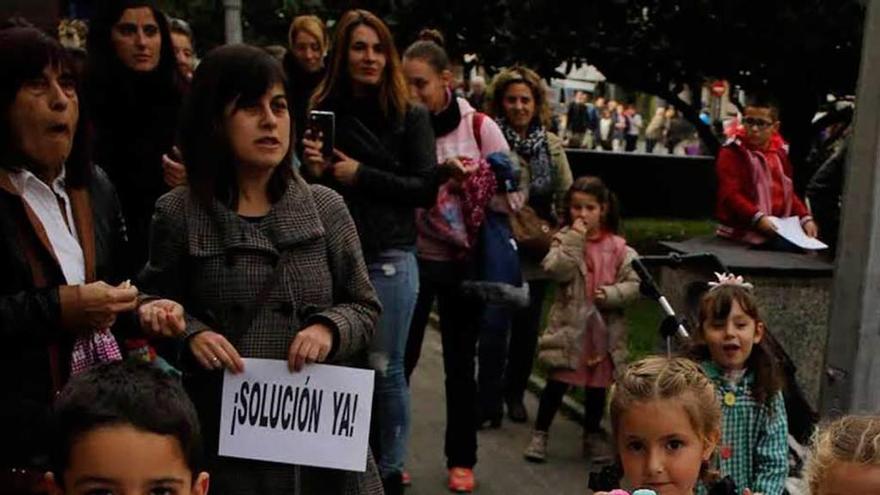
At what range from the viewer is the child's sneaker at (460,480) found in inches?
208

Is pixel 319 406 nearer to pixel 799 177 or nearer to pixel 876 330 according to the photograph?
pixel 876 330

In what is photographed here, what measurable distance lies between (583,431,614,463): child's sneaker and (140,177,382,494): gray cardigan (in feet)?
9.49

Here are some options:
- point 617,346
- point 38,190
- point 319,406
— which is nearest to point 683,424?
point 319,406

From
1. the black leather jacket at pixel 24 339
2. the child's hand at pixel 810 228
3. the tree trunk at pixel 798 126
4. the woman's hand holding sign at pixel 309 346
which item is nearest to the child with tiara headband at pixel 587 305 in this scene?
the child's hand at pixel 810 228

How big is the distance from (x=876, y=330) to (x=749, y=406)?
0.63 metres

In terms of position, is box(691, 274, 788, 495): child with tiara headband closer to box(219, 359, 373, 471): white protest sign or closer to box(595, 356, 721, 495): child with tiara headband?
box(595, 356, 721, 495): child with tiara headband

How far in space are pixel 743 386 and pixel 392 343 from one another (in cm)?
129

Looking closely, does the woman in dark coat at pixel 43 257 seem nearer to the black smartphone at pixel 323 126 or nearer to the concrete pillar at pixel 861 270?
the black smartphone at pixel 323 126

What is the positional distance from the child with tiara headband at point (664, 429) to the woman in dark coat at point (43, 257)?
3.69ft

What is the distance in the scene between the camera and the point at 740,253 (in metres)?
6.14

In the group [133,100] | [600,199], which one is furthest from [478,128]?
[133,100]

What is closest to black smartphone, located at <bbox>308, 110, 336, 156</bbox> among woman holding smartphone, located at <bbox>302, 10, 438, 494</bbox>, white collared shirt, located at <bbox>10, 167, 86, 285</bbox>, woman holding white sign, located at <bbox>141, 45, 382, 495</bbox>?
woman holding smartphone, located at <bbox>302, 10, 438, 494</bbox>

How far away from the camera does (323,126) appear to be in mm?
4109

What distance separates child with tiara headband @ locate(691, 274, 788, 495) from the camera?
12.3 feet
